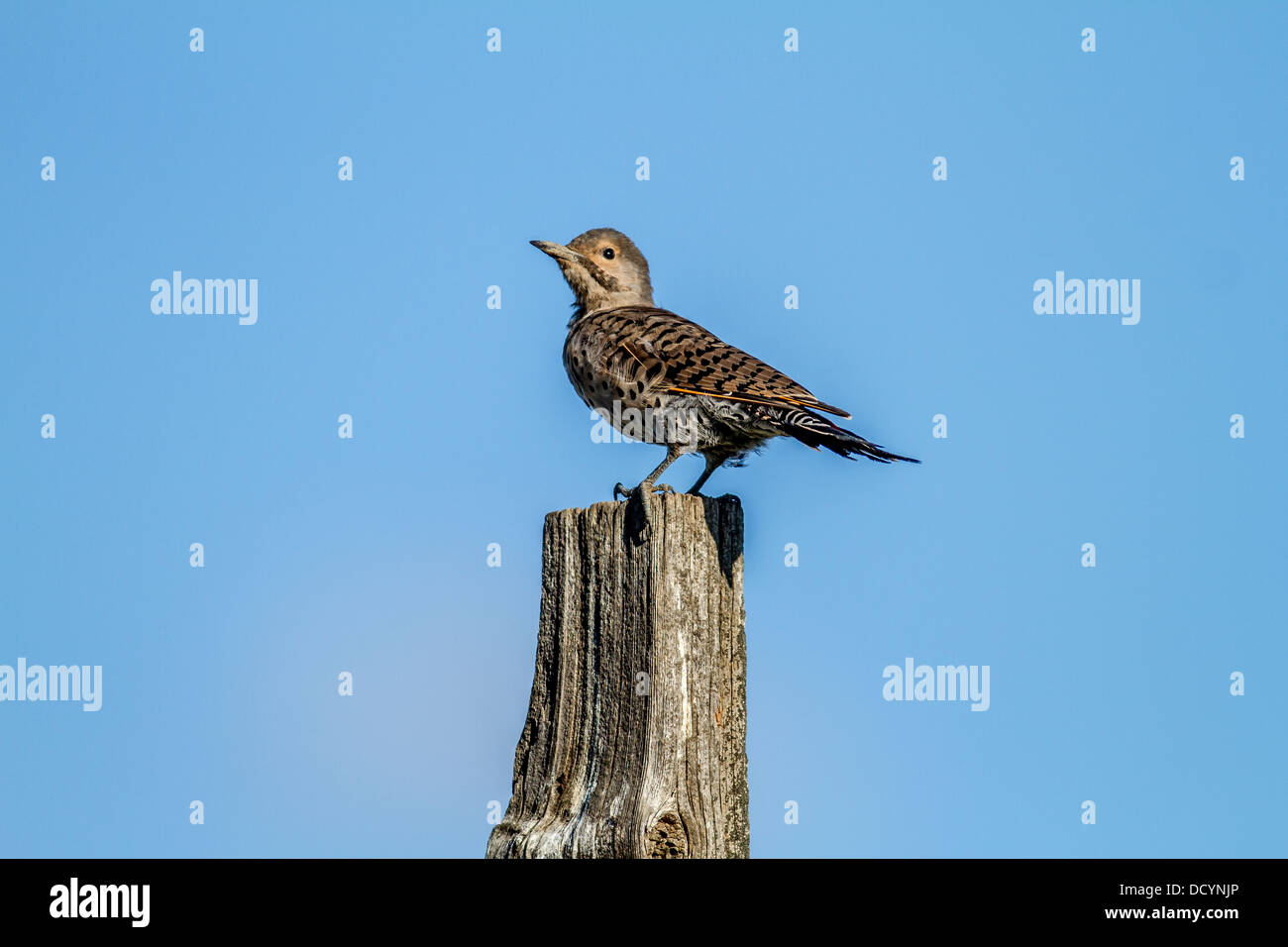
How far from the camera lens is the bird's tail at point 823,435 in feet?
20.2

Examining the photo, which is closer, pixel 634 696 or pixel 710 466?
pixel 634 696

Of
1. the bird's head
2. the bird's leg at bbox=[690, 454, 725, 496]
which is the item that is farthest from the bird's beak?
the bird's leg at bbox=[690, 454, 725, 496]

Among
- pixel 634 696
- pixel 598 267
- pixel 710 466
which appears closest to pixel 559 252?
pixel 598 267

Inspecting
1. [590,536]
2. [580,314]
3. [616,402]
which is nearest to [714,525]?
[590,536]

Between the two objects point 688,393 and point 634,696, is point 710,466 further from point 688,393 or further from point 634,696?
point 634,696

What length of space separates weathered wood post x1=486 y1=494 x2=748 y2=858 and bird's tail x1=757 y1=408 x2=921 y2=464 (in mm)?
1951

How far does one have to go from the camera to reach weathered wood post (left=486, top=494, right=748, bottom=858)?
3893 mm

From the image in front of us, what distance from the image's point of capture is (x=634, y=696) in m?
4.02

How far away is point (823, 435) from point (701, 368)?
95 centimetres

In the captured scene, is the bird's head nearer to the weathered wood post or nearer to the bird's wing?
the bird's wing

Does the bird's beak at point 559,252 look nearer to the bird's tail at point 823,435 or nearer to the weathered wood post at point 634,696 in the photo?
the bird's tail at point 823,435

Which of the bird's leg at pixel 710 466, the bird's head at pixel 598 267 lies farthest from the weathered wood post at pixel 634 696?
the bird's head at pixel 598 267
